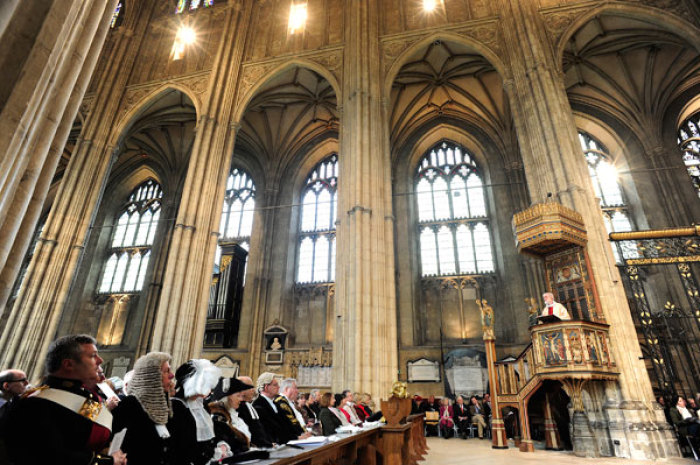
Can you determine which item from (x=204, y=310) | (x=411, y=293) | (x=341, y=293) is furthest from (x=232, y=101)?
(x=411, y=293)

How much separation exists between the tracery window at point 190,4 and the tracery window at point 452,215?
1043cm

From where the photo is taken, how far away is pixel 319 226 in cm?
1611

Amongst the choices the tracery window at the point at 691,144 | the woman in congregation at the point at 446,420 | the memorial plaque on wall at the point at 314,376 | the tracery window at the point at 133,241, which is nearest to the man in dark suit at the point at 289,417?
the woman in congregation at the point at 446,420

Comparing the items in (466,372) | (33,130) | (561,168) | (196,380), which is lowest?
(196,380)

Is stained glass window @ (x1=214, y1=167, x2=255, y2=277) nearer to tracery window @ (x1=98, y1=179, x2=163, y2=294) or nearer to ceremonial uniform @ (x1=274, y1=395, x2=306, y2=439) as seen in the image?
tracery window @ (x1=98, y1=179, x2=163, y2=294)

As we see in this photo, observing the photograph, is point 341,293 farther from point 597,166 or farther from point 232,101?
point 597,166

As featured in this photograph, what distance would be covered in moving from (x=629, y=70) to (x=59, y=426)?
57.5 feet

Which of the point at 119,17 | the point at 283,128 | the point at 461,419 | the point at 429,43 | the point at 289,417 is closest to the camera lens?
the point at 289,417

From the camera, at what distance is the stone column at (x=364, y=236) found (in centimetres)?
852

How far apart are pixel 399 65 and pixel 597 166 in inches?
332

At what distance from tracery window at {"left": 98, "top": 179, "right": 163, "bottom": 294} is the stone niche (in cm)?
1282

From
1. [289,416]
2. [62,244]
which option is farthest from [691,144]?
[62,244]

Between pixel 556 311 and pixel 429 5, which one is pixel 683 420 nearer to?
pixel 556 311

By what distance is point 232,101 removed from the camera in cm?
1261
